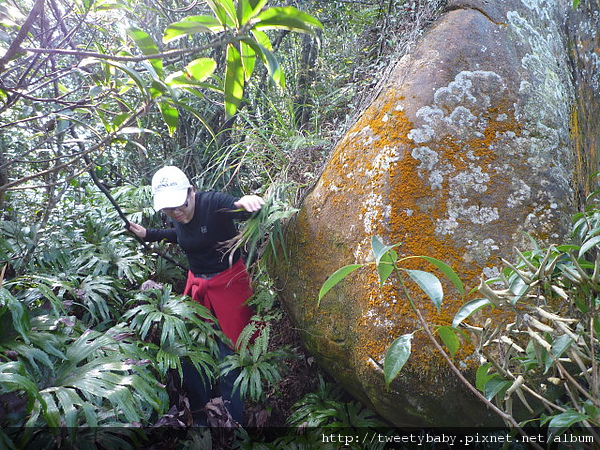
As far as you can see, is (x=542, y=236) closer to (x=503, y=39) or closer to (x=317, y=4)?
(x=503, y=39)

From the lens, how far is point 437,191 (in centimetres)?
238

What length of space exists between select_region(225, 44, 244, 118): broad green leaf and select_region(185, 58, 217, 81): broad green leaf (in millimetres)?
186

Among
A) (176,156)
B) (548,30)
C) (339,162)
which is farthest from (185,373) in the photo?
(548,30)

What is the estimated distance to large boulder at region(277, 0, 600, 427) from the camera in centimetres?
222

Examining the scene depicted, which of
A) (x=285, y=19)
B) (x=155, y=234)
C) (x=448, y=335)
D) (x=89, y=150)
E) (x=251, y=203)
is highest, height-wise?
(x=285, y=19)

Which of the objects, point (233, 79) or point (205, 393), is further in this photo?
point (205, 393)

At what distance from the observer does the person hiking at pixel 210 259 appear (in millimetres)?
2957

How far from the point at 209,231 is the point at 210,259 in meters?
0.22

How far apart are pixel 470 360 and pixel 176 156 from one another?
3.51m

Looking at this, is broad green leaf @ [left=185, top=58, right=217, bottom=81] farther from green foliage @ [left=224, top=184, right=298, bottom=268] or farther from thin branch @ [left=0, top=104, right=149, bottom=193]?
green foliage @ [left=224, top=184, right=298, bottom=268]

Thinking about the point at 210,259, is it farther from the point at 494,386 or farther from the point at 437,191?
the point at 494,386

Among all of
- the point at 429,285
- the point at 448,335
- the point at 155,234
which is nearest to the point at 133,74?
the point at 429,285

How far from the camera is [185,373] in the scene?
301 cm

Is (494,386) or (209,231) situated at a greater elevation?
(494,386)
